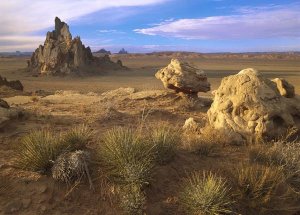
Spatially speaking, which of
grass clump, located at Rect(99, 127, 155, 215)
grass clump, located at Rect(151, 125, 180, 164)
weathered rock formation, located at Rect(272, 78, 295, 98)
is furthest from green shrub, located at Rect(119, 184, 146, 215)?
weathered rock formation, located at Rect(272, 78, 295, 98)

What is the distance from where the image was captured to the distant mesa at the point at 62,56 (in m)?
44.1

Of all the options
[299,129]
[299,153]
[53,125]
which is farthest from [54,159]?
[299,129]

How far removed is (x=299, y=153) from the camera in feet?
27.7

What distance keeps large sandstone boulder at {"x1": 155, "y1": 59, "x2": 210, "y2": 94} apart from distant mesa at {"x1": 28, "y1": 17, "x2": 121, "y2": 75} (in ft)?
96.7

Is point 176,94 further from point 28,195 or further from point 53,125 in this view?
point 28,195

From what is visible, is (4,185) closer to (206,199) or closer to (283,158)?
(206,199)

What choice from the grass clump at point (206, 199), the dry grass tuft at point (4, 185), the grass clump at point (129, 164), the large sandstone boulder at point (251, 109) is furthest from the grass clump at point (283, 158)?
the dry grass tuft at point (4, 185)

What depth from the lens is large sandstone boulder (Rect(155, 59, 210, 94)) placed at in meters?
14.6

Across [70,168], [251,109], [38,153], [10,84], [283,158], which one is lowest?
[10,84]

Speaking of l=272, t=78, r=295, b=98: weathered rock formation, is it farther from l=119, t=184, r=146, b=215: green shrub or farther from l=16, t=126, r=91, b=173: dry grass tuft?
l=119, t=184, r=146, b=215: green shrub

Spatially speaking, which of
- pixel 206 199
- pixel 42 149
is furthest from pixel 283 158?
pixel 42 149

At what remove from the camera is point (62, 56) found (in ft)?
146

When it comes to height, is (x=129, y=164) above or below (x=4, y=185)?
above

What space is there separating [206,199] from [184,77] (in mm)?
8440
